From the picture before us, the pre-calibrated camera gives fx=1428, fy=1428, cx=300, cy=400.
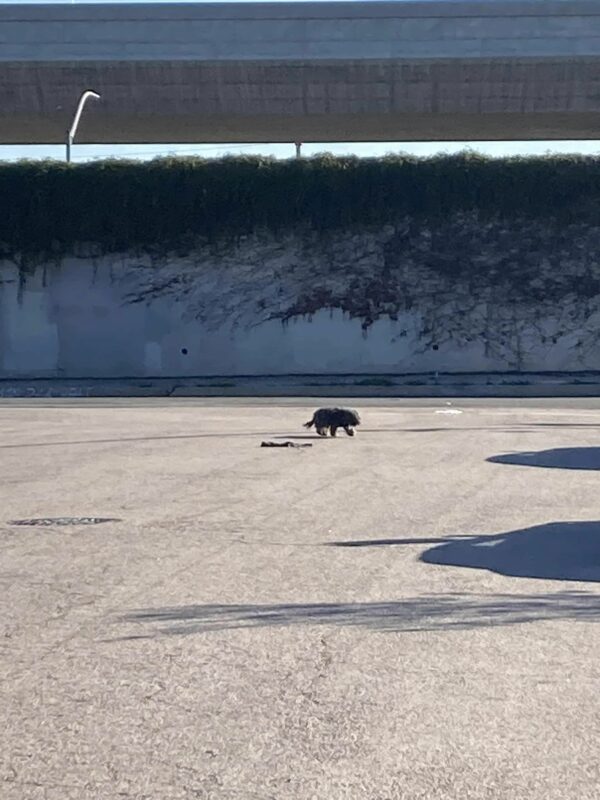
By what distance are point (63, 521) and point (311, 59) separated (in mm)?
42832

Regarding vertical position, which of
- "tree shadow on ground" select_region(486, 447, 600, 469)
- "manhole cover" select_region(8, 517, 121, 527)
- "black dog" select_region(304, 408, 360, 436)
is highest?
"manhole cover" select_region(8, 517, 121, 527)

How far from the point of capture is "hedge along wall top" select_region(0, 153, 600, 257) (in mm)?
45750

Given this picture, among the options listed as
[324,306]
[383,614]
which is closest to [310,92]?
[324,306]

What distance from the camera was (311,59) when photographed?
52469 millimetres

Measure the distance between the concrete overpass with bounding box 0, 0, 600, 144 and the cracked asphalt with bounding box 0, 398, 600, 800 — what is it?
38.5 m

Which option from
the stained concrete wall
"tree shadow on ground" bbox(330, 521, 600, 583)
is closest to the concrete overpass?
the stained concrete wall

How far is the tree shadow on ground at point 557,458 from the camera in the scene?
17.2 meters

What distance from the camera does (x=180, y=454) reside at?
1809 centimetres

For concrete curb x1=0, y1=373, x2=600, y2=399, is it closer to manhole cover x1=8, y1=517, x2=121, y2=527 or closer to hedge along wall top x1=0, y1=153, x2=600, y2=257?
hedge along wall top x1=0, y1=153, x2=600, y2=257

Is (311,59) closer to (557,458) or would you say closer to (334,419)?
(334,419)

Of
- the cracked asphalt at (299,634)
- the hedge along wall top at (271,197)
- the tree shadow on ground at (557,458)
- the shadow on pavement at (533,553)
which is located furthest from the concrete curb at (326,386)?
the shadow on pavement at (533,553)

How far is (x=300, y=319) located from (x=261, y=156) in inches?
235

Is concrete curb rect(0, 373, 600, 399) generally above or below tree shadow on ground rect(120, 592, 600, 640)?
below

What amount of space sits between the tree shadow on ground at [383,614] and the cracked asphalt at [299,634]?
0.08 ft
